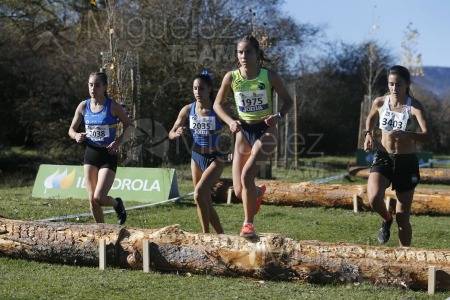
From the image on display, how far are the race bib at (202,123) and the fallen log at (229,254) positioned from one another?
5.58 ft

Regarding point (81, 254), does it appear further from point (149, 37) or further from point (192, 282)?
point (149, 37)

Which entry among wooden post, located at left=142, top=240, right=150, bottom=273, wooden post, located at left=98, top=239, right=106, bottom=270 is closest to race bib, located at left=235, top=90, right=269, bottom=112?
wooden post, located at left=142, top=240, right=150, bottom=273

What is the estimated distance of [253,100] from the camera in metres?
7.68

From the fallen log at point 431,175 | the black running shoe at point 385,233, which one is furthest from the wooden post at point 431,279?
the fallen log at point 431,175

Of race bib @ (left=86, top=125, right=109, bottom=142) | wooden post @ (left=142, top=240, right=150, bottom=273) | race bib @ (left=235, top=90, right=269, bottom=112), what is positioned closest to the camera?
wooden post @ (left=142, top=240, right=150, bottom=273)

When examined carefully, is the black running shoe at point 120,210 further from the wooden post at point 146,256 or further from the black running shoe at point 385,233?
the black running shoe at point 385,233

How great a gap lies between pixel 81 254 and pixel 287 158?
1685 centimetres

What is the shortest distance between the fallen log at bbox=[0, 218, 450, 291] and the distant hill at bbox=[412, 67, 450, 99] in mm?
35711

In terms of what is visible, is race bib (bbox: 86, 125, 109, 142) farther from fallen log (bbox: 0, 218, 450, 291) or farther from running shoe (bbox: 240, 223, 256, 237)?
running shoe (bbox: 240, 223, 256, 237)

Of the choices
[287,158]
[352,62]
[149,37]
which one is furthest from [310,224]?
[352,62]

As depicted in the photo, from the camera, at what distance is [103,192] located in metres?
8.80

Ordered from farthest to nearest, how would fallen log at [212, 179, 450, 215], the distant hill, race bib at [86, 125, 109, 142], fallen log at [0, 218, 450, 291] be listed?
1. the distant hill
2. fallen log at [212, 179, 450, 215]
3. race bib at [86, 125, 109, 142]
4. fallen log at [0, 218, 450, 291]

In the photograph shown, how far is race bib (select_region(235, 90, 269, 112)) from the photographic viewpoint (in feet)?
25.1

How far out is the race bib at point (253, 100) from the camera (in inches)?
301
